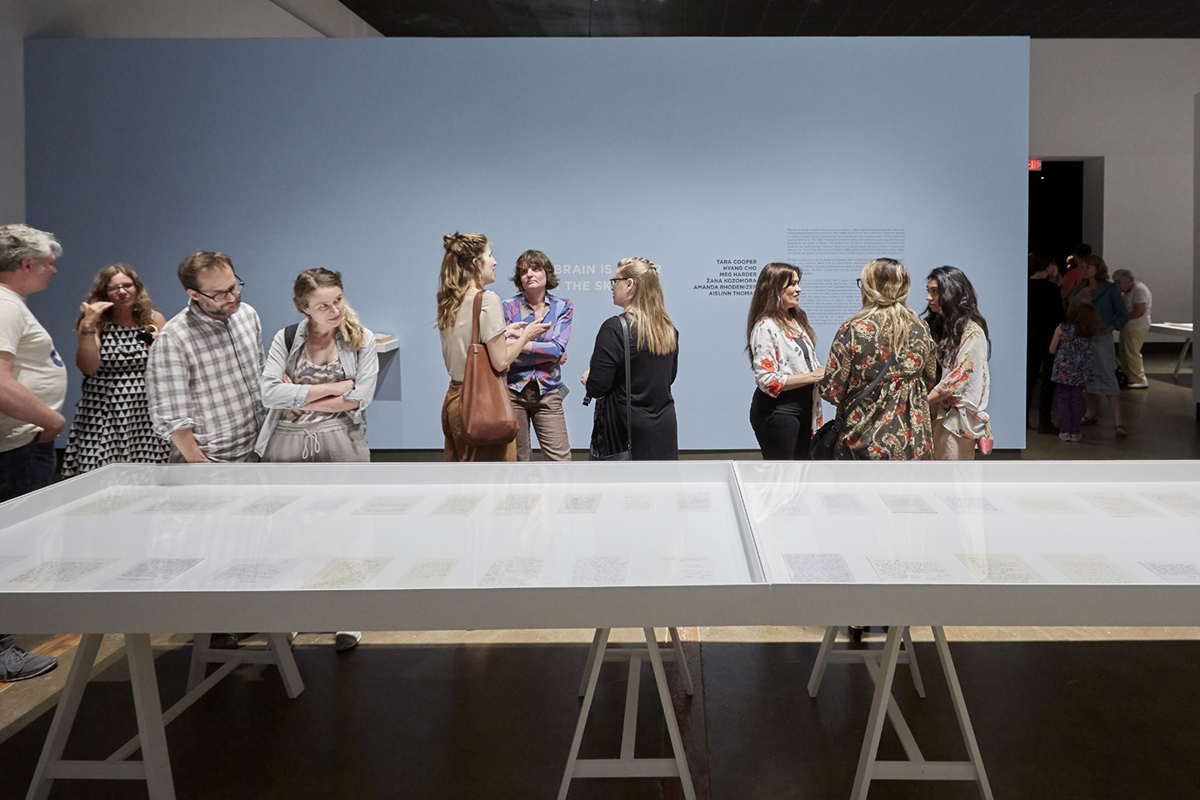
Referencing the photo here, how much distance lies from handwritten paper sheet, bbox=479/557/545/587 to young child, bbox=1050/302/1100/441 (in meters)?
6.32

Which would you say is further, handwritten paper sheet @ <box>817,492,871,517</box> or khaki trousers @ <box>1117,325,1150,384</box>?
khaki trousers @ <box>1117,325,1150,384</box>

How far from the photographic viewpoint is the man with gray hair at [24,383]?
112 inches

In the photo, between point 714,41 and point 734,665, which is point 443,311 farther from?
point 714,41

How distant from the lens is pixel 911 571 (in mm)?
1750

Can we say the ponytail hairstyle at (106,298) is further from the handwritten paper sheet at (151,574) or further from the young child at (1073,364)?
A: the young child at (1073,364)

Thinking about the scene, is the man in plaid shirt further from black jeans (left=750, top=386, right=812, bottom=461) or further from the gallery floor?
black jeans (left=750, top=386, right=812, bottom=461)

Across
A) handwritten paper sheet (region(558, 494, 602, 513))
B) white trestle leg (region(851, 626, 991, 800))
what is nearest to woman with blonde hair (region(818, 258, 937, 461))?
white trestle leg (region(851, 626, 991, 800))

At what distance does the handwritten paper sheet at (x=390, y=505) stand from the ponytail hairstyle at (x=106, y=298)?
1.76 m

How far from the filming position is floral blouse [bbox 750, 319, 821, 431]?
3.54 meters

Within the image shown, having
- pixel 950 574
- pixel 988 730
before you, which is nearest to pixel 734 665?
pixel 988 730

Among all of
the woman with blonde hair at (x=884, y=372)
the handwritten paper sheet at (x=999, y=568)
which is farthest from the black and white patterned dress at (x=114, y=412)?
the handwritten paper sheet at (x=999, y=568)

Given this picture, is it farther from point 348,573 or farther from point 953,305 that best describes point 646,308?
point 348,573

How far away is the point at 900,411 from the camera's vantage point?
10.5 feet

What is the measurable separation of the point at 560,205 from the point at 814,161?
1863mm
